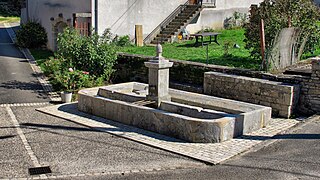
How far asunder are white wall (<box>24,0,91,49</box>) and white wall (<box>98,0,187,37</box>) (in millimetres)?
874

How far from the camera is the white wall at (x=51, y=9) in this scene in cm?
2043

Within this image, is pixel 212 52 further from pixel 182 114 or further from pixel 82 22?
pixel 182 114

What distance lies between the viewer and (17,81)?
16.9 metres

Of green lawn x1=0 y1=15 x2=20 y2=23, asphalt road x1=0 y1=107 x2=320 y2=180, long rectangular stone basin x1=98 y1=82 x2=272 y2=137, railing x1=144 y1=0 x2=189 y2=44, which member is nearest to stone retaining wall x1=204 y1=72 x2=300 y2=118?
long rectangular stone basin x1=98 y1=82 x2=272 y2=137

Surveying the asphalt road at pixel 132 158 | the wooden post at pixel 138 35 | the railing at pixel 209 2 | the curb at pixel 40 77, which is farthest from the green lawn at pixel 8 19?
the asphalt road at pixel 132 158

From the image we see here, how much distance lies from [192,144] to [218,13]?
17.8 meters

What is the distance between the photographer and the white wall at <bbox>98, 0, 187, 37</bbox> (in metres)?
20.2

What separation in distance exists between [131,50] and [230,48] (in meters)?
4.32

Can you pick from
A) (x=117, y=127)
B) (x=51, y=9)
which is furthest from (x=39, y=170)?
(x=51, y=9)

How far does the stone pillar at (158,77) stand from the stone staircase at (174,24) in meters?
10.7

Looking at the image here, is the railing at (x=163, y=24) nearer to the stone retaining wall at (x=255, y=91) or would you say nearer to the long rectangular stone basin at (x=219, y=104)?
the long rectangular stone basin at (x=219, y=104)

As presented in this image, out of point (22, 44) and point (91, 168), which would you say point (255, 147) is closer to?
point (91, 168)

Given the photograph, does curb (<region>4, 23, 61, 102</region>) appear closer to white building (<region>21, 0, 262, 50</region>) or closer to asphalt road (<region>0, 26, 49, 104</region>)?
asphalt road (<region>0, 26, 49, 104</region>)

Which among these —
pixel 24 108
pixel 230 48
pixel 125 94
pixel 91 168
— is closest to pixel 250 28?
pixel 230 48
